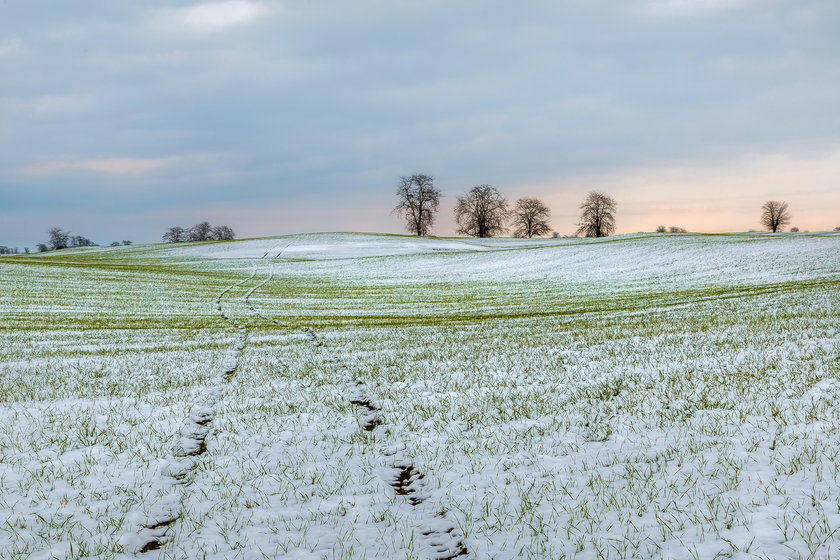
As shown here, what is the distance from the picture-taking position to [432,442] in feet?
23.1

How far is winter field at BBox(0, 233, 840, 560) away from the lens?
15.4 ft

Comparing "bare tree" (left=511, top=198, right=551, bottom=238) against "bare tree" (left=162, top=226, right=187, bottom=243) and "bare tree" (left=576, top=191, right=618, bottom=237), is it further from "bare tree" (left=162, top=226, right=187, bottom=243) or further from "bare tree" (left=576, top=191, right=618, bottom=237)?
"bare tree" (left=162, top=226, right=187, bottom=243)

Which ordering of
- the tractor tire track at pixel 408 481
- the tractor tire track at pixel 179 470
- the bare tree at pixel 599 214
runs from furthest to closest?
the bare tree at pixel 599 214, the tractor tire track at pixel 179 470, the tractor tire track at pixel 408 481

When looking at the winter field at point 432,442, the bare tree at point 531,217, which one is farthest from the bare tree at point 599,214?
the winter field at point 432,442

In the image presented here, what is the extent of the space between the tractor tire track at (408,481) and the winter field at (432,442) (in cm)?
3

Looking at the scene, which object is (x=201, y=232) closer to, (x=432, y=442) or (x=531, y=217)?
(x=531, y=217)

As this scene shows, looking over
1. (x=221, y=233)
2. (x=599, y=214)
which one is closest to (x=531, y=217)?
(x=599, y=214)

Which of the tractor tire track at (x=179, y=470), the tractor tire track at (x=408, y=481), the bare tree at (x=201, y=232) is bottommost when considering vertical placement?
the tractor tire track at (x=408, y=481)

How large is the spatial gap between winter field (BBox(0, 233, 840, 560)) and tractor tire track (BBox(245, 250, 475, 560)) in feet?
0.08

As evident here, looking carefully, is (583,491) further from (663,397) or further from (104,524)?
(104,524)

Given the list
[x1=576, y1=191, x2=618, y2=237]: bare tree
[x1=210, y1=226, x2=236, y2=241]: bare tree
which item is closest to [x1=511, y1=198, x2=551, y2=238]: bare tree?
[x1=576, y1=191, x2=618, y2=237]: bare tree

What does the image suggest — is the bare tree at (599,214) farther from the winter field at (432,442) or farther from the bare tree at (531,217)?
the winter field at (432,442)

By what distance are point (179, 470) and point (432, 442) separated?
10.5ft

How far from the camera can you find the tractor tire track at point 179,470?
482 cm
